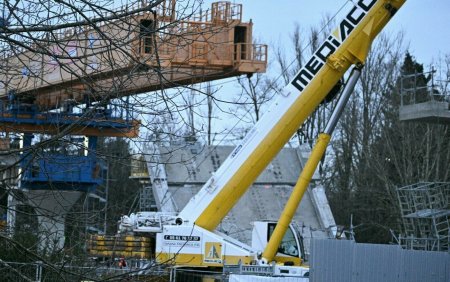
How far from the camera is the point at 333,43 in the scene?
24.8 metres

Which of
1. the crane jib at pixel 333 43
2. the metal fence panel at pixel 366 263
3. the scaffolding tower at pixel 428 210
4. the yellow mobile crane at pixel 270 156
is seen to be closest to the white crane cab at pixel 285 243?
the yellow mobile crane at pixel 270 156

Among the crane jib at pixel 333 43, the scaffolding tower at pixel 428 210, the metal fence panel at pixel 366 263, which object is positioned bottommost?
the metal fence panel at pixel 366 263

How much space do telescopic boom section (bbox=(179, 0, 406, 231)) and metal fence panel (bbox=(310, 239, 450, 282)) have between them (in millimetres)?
3033

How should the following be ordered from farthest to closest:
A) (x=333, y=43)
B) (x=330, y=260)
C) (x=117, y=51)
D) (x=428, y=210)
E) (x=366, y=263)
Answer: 1. (x=428, y=210)
2. (x=333, y=43)
3. (x=366, y=263)
4. (x=330, y=260)
5. (x=117, y=51)

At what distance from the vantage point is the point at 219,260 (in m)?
24.6

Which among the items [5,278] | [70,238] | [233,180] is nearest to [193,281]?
[233,180]

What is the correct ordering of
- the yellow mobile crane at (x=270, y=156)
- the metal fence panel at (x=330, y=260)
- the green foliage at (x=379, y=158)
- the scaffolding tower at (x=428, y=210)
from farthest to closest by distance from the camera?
the green foliage at (x=379, y=158) → the scaffolding tower at (x=428, y=210) → the yellow mobile crane at (x=270, y=156) → the metal fence panel at (x=330, y=260)

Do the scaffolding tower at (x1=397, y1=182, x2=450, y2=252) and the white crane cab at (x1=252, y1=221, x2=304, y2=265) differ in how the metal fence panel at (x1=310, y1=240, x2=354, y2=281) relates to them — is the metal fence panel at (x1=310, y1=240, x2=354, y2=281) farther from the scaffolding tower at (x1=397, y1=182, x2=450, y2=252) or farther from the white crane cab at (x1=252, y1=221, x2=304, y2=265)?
the scaffolding tower at (x1=397, y1=182, x2=450, y2=252)

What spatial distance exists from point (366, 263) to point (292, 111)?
12.9 feet

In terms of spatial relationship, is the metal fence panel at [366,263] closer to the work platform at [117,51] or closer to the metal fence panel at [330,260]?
the metal fence panel at [330,260]

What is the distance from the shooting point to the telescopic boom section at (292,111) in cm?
2436

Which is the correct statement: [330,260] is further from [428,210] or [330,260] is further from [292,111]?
[428,210]

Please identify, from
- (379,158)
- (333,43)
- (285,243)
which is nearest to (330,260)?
(285,243)

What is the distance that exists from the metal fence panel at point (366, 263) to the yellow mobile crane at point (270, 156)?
2.21 m
